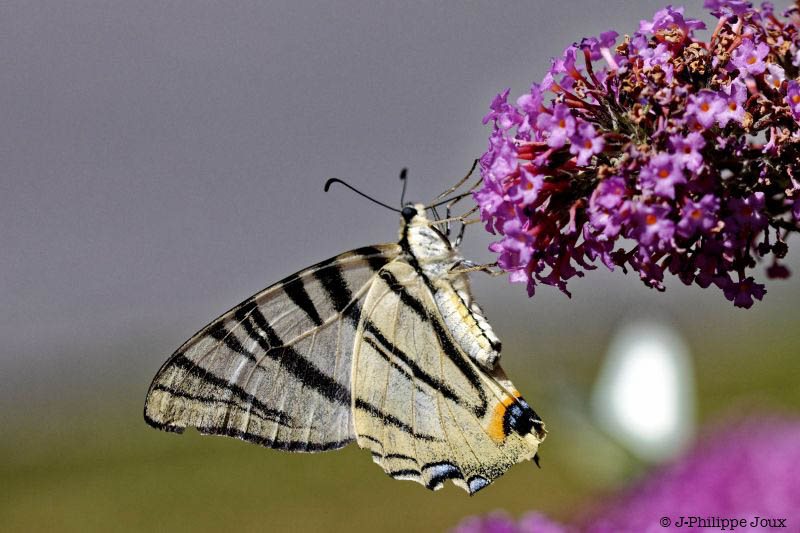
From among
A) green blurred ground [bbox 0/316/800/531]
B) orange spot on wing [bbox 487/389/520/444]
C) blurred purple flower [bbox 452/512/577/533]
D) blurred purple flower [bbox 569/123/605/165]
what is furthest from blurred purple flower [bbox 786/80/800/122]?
green blurred ground [bbox 0/316/800/531]

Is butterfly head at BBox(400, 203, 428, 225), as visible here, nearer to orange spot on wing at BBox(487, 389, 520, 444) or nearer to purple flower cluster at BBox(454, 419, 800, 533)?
orange spot on wing at BBox(487, 389, 520, 444)

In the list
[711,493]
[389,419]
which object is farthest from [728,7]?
[711,493]

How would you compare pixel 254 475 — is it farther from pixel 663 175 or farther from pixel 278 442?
pixel 663 175

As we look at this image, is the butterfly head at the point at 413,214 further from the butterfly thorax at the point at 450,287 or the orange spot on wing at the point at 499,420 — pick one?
the orange spot on wing at the point at 499,420

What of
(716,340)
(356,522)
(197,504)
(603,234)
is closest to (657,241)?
(603,234)

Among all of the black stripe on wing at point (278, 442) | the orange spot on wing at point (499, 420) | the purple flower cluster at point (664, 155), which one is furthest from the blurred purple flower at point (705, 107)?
the black stripe on wing at point (278, 442)

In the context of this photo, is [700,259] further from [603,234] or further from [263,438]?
[263,438]
